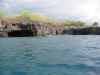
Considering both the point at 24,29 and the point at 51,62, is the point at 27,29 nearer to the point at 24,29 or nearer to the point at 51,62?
the point at 24,29

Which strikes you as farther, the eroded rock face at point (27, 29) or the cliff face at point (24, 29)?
the cliff face at point (24, 29)

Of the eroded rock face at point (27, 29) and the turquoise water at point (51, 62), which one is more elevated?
the eroded rock face at point (27, 29)

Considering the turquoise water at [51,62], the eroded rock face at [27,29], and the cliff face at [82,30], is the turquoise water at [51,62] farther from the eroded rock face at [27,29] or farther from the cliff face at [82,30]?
the cliff face at [82,30]

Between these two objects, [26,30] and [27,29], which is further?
[26,30]

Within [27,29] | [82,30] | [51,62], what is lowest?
[51,62]

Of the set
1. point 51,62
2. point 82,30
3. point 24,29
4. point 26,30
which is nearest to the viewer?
point 51,62

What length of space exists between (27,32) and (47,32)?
6687 millimetres

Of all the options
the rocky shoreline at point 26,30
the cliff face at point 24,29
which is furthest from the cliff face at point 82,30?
the cliff face at point 24,29

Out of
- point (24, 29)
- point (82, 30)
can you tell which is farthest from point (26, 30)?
point (82, 30)

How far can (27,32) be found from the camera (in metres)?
30.1

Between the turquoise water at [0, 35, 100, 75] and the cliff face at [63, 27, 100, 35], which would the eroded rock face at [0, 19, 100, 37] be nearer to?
the cliff face at [63, 27, 100, 35]

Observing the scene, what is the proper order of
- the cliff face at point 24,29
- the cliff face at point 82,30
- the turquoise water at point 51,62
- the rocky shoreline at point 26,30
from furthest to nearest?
1. the cliff face at point 82,30
2. the cliff face at point 24,29
3. the rocky shoreline at point 26,30
4. the turquoise water at point 51,62

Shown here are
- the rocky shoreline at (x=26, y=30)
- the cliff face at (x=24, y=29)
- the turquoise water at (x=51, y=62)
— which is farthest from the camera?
the cliff face at (x=24, y=29)

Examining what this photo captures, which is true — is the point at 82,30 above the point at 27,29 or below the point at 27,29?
below
